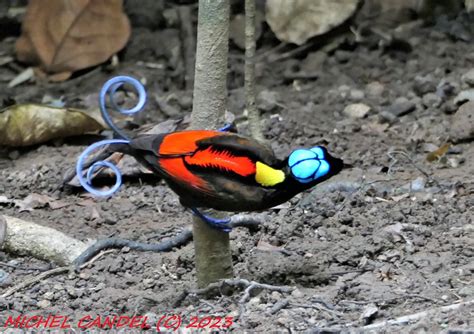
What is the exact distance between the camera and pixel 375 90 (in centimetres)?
625

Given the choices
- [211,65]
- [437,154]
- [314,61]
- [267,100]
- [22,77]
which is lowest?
[437,154]

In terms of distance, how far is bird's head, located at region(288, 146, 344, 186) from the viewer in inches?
129

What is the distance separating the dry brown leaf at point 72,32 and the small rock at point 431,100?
7.13 feet

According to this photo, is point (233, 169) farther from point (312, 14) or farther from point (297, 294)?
point (312, 14)

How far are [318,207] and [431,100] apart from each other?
5.65ft

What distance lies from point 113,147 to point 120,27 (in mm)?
3409

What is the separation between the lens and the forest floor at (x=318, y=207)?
3.54 m

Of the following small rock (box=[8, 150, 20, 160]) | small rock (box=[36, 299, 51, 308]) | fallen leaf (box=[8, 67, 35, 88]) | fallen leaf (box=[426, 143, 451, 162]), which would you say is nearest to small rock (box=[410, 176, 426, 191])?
fallen leaf (box=[426, 143, 451, 162])

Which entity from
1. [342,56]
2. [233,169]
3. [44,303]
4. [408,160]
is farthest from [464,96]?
[44,303]

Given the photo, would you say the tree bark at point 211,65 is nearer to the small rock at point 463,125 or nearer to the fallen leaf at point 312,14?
the small rock at point 463,125

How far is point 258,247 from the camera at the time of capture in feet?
13.9

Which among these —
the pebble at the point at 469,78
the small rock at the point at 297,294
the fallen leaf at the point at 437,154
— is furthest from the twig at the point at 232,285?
the pebble at the point at 469,78

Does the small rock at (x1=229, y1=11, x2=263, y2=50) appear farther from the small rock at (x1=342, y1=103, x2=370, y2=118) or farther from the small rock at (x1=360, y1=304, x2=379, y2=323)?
the small rock at (x1=360, y1=304, x2=379, y2=323)

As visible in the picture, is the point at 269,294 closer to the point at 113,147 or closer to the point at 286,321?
the point at 286,321
